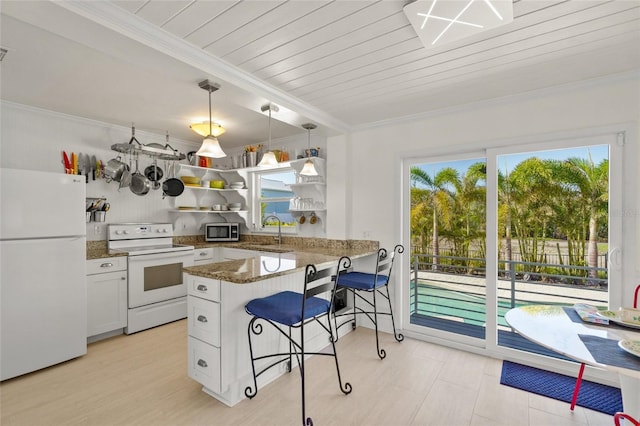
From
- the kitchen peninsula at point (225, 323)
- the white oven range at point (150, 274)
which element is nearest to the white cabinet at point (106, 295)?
the white oven range at point (150, 274)

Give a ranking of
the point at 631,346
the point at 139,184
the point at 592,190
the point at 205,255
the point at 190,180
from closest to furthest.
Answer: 1. the point at 631,346
2. the point at 592,190
3. the point at 139,184
4. the point at 205,255
5. the point at 190,180

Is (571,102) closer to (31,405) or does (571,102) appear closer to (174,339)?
(174,339)

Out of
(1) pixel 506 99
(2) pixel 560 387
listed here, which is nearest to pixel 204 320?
(2) pixel 560 387

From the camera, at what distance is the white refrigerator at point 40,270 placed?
2.36m

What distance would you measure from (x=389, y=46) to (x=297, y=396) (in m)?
2.48

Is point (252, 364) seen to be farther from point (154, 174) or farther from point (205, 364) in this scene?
point (154, 174)

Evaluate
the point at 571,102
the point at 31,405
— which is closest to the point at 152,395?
the point at 31,405

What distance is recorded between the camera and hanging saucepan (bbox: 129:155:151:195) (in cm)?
379

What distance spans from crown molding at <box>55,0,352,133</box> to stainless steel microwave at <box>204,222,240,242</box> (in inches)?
96.4

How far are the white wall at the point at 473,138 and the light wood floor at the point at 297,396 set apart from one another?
4.04 feet

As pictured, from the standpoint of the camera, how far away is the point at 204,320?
6.89 feet

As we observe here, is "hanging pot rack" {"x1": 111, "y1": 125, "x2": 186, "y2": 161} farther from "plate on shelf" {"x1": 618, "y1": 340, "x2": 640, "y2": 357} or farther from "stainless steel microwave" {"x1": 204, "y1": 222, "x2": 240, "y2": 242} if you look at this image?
"plate on shelf" {"x1": 618, "y1": 340, "x2": 640, "y2": 357}

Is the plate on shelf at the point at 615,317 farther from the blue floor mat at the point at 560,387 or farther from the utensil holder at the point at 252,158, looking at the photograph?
the utensil holder at the point at 252,158

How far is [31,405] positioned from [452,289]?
3640 mm
